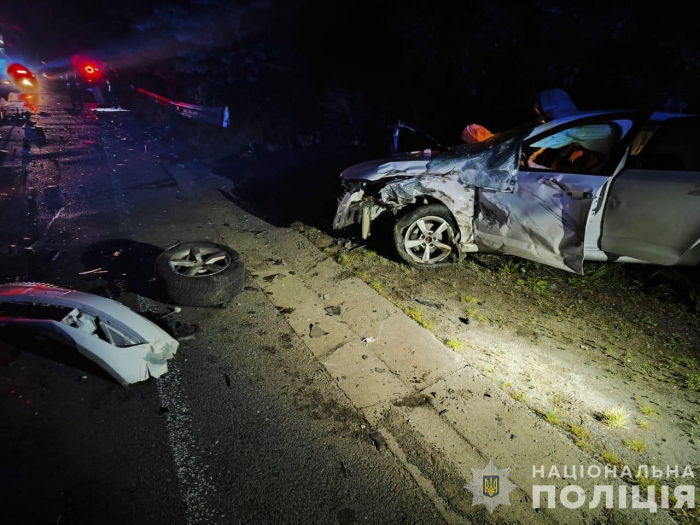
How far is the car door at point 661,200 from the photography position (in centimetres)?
327

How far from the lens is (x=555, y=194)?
3.60 meters

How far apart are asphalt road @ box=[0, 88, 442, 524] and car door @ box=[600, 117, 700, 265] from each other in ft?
10.6

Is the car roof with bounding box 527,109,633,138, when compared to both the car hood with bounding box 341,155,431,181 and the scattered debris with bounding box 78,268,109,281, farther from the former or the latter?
the scattered debris with bounding box 78,268,109,281

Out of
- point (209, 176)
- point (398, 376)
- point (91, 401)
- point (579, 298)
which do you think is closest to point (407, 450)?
point (398, 376)

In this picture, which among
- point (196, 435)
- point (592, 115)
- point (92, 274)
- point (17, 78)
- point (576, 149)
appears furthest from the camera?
point (17, 78)

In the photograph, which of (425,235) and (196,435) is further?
(425,235)

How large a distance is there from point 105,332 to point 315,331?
1672mm

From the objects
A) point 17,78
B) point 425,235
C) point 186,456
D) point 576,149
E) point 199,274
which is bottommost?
point 186,456

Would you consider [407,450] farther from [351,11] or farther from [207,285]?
[351,11]

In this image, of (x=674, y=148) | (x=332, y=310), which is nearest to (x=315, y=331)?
(x=332, y=310)

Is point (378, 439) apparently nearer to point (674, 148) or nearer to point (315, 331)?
point (315, 331)

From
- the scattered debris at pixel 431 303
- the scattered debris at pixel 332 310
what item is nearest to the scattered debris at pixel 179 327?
the scattered debris at pixel 332 310

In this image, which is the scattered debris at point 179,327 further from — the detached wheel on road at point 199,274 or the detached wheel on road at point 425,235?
the detached wheel on road at point 425,235
